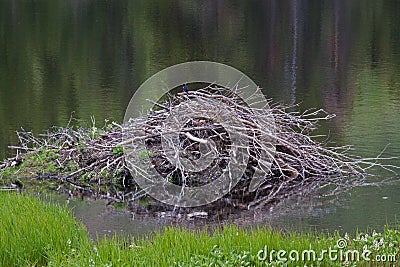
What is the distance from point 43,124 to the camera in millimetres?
15125

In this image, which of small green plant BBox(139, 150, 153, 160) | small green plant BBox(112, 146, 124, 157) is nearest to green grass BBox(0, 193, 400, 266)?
small green plant BBox(139, 150, 153, 160)

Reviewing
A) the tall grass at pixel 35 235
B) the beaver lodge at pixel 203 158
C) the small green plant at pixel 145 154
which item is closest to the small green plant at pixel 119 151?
the beaver lodge at pixel 203 158

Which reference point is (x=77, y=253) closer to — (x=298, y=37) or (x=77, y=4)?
(x=298, y=37)

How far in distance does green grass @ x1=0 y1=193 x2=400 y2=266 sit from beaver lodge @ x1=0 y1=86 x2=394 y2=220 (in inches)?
111

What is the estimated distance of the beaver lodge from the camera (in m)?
10.5

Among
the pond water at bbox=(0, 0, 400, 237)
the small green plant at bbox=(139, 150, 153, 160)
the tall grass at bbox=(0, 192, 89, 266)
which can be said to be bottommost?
the tall grass at bbox=(0, 192, 89, 266)

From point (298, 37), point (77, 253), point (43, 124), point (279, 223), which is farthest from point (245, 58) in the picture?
point (77, 253)

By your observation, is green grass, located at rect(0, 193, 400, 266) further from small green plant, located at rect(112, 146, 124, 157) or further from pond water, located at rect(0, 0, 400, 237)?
small green plant, located at rect(112, 146, 124, 157)

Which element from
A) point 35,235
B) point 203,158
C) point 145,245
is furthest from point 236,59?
point 145,245

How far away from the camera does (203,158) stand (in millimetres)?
10648

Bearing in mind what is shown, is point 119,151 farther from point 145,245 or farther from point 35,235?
point 145,245

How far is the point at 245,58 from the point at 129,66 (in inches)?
133

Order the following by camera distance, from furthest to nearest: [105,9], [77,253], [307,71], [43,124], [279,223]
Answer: [105,9] → [307,71] → [43,124] → [279,223] → [77,253]

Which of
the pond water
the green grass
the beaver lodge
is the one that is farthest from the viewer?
the pond water
